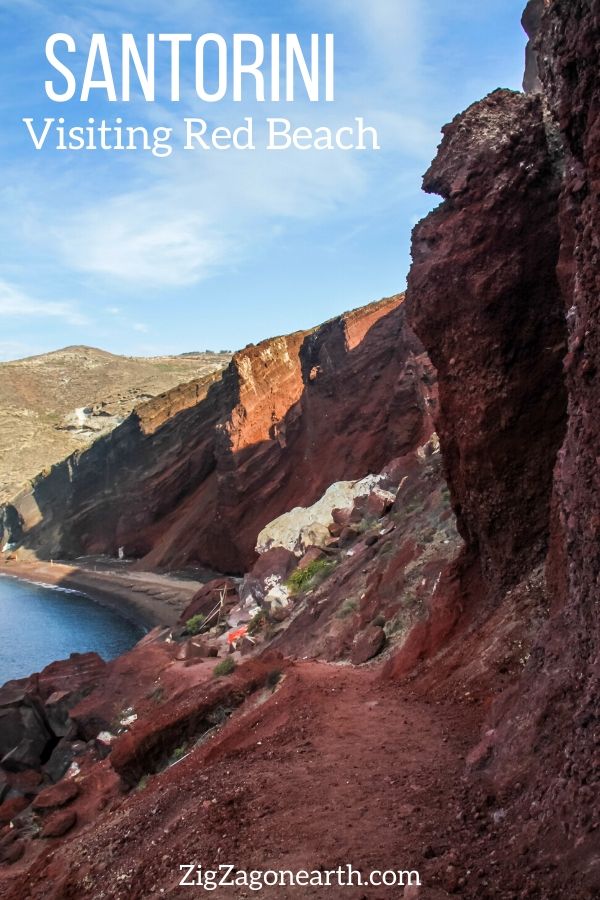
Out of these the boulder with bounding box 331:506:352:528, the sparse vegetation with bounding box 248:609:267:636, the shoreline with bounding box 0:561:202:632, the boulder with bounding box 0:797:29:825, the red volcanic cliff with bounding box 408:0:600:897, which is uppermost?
the red volcanic cliff with bounding box 408:0:600:897

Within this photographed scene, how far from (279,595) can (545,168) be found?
12.7 meters

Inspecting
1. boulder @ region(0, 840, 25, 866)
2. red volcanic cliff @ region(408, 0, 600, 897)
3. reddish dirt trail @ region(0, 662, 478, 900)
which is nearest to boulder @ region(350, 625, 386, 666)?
reddish dirt trail @ region(0, 662, 478, 900)

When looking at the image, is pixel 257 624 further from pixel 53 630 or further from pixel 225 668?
pixel 53 630

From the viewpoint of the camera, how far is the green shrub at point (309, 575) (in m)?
16.9

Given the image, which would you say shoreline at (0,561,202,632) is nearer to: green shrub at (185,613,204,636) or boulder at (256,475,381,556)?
boulder at (256,475,381,556)

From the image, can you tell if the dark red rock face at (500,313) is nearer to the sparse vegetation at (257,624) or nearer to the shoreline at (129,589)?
the sparse vegetation at (257,624)

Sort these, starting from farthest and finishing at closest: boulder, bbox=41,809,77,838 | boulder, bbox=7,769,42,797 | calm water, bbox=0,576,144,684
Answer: calm water, bbox=0,576,144,684
boulder, bbox=7,769,42,797
boulder, bbox=41,809,77,838

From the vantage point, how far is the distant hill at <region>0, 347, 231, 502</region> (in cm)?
8550

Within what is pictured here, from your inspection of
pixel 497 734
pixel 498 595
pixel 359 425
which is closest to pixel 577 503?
pixel 497 734

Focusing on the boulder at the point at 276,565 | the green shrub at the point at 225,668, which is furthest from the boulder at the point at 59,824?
the boulder at the point at 276,565

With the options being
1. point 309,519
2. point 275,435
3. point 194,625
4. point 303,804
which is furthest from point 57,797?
point 275,435

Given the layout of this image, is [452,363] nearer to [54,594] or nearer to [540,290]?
[540,290]

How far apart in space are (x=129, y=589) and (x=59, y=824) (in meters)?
32.7

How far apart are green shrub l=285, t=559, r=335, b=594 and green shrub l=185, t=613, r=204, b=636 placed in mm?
5466
